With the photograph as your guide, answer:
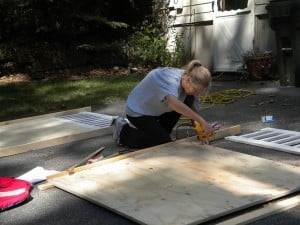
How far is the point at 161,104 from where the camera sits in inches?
171

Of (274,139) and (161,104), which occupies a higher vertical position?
(161,104)

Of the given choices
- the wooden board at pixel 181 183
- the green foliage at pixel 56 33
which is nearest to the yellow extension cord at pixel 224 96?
the wooden board at pixel 181 183

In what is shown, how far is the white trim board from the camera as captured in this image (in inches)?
167

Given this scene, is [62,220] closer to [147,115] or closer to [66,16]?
[147,115]

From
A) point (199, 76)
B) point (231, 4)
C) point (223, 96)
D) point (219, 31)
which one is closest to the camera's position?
point (199, 76)

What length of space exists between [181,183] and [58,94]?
17.8 feet

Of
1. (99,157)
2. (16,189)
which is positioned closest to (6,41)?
(99,157)

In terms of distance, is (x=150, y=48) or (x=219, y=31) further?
(x=150, y=48)

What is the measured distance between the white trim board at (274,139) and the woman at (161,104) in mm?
542

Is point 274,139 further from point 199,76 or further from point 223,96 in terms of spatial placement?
point 223,96

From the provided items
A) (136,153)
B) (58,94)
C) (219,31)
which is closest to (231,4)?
(219,31)

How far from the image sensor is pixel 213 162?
12.8 ft

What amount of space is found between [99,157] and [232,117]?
2088 mm

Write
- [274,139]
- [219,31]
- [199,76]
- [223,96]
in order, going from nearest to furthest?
[199,76]
[274,139]
[223,96]
[219,31]
